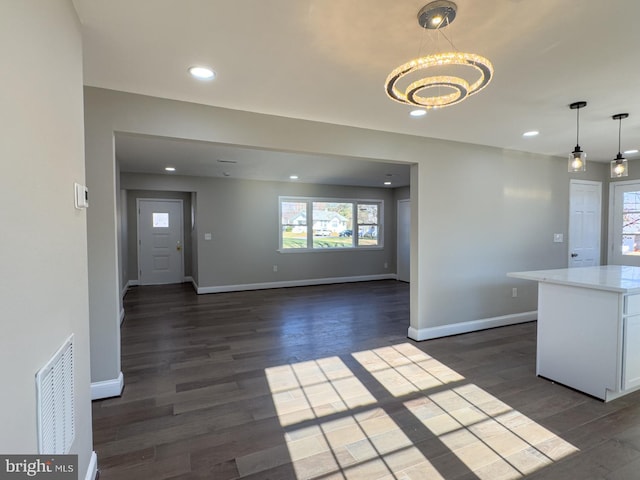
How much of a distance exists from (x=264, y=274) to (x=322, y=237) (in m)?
1.67

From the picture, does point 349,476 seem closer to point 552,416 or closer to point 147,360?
point 552,416

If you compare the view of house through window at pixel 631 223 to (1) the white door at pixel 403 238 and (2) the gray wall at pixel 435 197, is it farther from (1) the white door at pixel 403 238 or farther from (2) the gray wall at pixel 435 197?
(1) the white door at pixel 403 238

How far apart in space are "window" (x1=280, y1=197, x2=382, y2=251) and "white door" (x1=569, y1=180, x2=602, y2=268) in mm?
4166

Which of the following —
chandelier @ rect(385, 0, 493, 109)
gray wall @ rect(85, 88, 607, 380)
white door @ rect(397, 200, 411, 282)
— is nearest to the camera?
chandelier @ rect(385, 0, 493, 109)

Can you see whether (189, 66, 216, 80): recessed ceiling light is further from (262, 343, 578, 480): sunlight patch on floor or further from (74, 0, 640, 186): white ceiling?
(262, 343, 578, 480): sunlight patch on floor

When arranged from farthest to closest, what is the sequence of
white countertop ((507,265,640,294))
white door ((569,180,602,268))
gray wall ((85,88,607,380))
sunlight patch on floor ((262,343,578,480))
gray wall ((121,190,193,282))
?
1. gray wall ((121,190,193,282))
2. white door ((569,180,602,268))
3. gray wall ((85,88,607,380))
4. white countertop ((507,265,640,294))
5. sunlight patch on floor ((262,343,578,480))

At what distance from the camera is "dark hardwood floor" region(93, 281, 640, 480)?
1881mm

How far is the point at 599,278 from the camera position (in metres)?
2.78

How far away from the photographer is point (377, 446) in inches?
80.4

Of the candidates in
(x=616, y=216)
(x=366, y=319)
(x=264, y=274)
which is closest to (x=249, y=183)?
(x=264, y=274)

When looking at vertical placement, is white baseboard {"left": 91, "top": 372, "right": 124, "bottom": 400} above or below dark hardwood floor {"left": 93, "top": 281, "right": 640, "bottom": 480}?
above

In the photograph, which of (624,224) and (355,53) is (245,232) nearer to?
(355,53)

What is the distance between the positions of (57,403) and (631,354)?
3.70 metres

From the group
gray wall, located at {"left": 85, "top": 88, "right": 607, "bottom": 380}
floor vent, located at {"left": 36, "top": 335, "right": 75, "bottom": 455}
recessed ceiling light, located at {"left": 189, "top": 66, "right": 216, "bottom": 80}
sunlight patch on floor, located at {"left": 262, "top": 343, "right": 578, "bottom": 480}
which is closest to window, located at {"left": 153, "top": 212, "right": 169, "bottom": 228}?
gray wall, located at {"left": 85, "top": 88, "right": 607, "bottom": 380}
